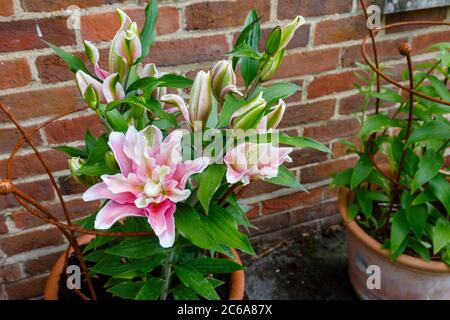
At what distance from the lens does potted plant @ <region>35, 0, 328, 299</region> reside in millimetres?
651

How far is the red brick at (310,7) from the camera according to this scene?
123cm

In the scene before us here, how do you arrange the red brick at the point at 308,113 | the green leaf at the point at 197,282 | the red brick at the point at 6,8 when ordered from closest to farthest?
the green leaf at the point at 197,282
the red brick at the point at 6,8
the red brick at the point at 308,113

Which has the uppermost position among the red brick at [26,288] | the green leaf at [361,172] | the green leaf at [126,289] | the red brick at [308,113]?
the red brick at [308,113]

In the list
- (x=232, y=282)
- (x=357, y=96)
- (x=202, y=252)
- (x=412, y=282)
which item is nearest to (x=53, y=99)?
(x=202, y=252)

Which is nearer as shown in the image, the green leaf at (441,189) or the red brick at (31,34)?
the red brick at (31,34)

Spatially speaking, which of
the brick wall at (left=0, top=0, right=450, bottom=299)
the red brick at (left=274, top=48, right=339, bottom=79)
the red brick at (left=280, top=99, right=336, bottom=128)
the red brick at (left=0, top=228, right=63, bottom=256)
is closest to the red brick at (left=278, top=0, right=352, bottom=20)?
Result: the brick wall at (left=0, top=0, right=450, bottom=299)

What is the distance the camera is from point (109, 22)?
1091 millimetres

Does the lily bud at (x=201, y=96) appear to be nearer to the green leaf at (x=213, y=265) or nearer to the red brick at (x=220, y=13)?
the green leaf at (x=213, y=265)

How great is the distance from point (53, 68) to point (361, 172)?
2.78 feet

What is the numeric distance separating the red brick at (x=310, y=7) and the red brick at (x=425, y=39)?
29 cm

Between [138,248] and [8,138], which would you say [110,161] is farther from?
[8,138]

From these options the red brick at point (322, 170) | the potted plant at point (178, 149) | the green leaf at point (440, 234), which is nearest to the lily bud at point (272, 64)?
the potted plant at point (178, 149)

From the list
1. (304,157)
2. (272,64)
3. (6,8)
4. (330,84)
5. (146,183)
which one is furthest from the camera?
(304,157)

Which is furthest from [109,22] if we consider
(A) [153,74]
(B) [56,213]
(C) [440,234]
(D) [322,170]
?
(C) [440,234]
